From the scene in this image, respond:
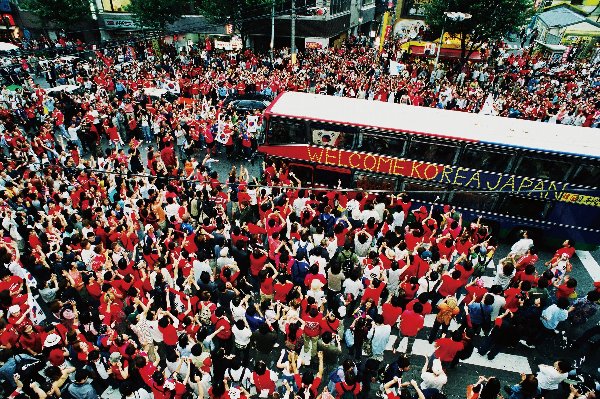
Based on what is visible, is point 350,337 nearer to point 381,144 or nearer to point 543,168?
point 381,144

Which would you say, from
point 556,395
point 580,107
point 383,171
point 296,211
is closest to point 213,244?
point 296,211

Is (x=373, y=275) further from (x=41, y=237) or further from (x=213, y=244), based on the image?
(x=41, y=237)

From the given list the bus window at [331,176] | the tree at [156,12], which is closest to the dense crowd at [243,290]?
the bus window at [331,176]

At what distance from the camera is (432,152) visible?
34.0ft

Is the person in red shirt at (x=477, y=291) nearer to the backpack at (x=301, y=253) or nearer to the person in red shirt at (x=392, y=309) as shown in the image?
the person in red shirt at (x=392, y=309)

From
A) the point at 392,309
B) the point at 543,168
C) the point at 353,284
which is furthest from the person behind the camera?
the point at 543,168

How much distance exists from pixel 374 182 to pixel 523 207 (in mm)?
4267

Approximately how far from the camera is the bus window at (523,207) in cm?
1020

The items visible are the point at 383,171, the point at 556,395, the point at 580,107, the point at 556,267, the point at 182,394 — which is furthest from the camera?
the point at 580,107

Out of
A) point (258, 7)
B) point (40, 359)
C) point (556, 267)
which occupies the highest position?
point (258, 7)

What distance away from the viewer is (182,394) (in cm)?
513

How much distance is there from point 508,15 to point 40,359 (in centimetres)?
2899

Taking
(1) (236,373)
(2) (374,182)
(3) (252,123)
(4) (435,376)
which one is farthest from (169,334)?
(3) (252,123)

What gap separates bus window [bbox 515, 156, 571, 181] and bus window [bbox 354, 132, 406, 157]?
317cm
